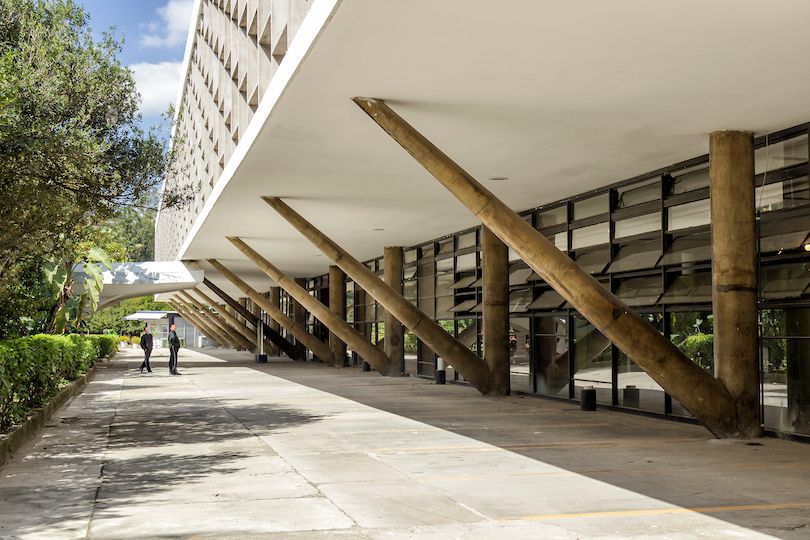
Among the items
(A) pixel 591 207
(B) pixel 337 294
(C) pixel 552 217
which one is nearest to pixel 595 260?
(A) pixel 591 207

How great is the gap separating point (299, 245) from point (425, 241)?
569 centimetres

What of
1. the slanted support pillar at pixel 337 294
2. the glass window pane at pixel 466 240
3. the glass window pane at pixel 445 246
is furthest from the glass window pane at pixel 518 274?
the slanted support pillar at pixel 337 294

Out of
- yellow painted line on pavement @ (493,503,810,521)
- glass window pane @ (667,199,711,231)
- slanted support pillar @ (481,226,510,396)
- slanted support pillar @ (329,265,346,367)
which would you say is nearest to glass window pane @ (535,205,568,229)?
slanted support pillar @ (481,226,510,396)

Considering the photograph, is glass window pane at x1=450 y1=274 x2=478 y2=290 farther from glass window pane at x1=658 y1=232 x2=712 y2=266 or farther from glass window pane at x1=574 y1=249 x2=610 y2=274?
glass window pane at x1=658 y1=232 x2=712 y2=266

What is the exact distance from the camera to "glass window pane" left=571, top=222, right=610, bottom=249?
17219 millimetres

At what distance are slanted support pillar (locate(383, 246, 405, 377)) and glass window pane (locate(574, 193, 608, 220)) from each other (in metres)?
11.1

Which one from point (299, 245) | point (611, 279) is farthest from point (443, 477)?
point (299, 245)

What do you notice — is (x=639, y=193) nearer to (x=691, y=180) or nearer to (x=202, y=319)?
(x=691, y=180)

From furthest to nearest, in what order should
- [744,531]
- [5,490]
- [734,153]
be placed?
[734,153] < [5,490] < [744,531]

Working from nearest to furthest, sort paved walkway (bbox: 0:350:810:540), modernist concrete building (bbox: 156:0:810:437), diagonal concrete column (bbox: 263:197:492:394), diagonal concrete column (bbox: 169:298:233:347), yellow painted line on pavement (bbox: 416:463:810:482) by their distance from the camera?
paved walkway (bbox: 0:350:810:540), yellow painted line on pavement (bbox: 416:463:810:482), modernist concrete building (bbox: 156:0:810:437), diagonal concrete column (bbox: 263:197:492:394), diagonal concrete column (bbox: 169:298:233:347)

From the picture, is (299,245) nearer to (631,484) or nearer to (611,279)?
(611,279)

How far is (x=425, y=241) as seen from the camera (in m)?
27.8

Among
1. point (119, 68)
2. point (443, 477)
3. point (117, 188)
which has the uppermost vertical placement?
point (119, 68)

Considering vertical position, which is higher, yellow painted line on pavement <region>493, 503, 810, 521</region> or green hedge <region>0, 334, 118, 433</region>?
green hedge <region>0, 334, 118, 433</region>
